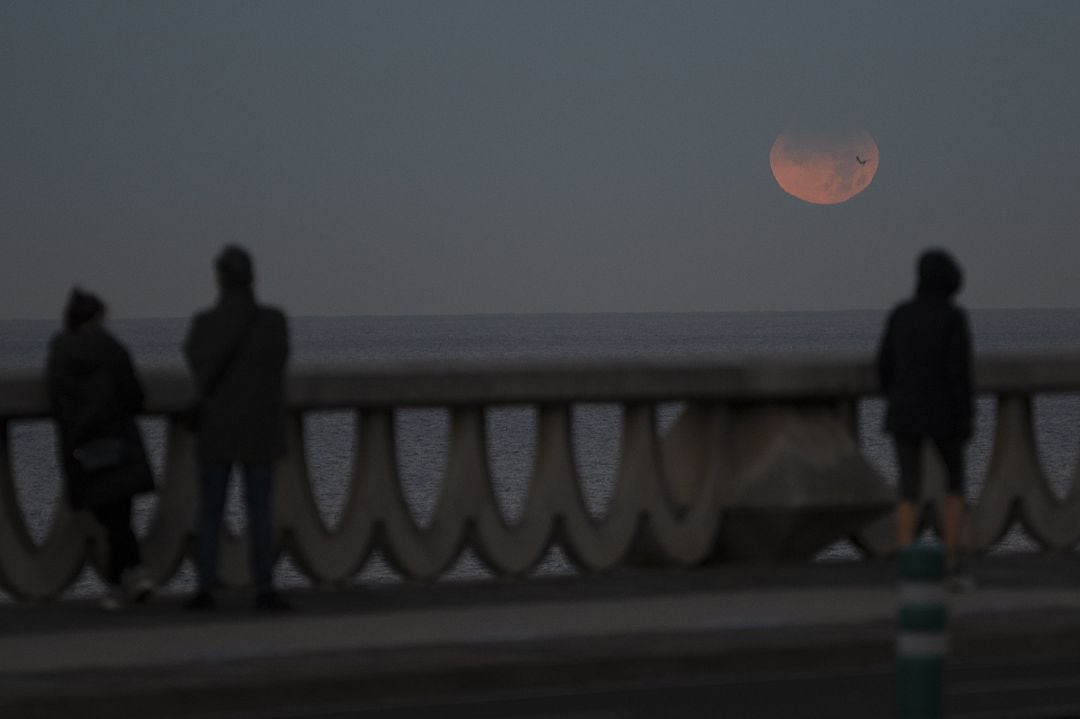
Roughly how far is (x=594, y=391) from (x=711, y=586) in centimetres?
120

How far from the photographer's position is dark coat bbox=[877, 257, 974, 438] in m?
11.1

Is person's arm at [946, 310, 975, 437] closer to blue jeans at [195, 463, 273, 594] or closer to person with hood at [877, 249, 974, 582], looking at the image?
person with hood at [877, 249, 974, 582]

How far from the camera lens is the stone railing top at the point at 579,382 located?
A: 10938 mm

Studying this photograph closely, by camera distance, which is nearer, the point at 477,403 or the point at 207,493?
the point at 207,493

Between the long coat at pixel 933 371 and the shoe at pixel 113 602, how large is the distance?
4006 millimetres

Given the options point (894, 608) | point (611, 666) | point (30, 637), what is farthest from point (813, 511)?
point (30, 637)

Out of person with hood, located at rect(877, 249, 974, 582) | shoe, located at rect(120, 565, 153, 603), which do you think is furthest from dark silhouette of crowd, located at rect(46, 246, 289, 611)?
person with hood, located at rect(877, 249, 974, 582)

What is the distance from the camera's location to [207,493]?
34.7 feet

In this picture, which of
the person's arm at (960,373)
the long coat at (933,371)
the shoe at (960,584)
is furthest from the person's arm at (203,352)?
the shoe at (960,584)

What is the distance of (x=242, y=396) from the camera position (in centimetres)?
1043

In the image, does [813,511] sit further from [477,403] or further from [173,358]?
[173,358]

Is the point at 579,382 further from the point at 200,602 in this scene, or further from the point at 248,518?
the point at 200,602

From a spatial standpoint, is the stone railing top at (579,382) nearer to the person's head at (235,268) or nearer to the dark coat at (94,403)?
the dark coat at (94,403)

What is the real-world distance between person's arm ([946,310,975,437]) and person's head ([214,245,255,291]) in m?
3.57
